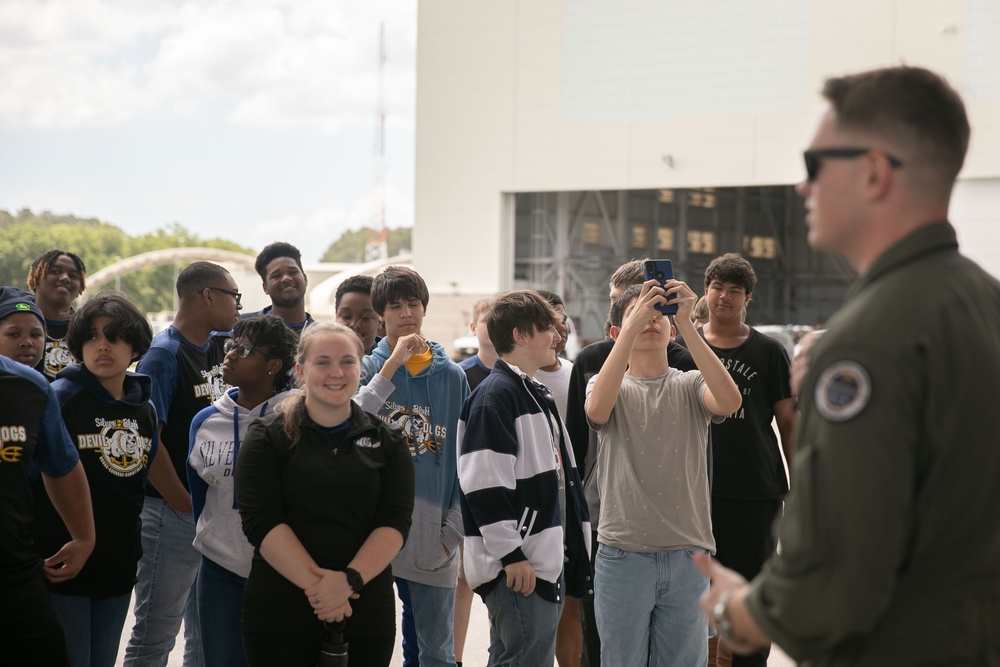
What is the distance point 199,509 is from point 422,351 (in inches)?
49.6

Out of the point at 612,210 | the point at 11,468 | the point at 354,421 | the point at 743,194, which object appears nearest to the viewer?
the point at 11,468

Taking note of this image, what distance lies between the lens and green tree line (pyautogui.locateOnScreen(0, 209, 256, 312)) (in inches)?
2761

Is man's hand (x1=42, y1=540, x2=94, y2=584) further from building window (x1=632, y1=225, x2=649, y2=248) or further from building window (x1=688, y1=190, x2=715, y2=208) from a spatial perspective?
building window (x1=688, y1=190, x2=715, y2=208)

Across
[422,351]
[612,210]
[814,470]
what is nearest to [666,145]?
[612,210]

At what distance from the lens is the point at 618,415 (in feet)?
14.1

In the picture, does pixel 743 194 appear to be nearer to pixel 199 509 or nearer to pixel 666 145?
pixel 666 145

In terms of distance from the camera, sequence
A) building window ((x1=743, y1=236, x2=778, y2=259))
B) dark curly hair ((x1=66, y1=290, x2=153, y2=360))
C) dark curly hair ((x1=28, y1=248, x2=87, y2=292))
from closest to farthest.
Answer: dark curly hair ((x1=66, y1=290, x2=153, y2=360)) < dark curly hair ((x1=28, y1=248, x2=87, y2=292)) < building window ((x1=743, y1=236, x2=778, y2=259))

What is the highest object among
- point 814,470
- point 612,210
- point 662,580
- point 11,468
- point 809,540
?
point 612,210

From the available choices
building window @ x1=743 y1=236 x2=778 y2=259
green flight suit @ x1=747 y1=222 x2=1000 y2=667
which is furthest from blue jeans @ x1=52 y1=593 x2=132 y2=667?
building window @ x1=743 y1=236 x2=778 y2=259

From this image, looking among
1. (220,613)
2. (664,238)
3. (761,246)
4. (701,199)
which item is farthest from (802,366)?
(761,246)

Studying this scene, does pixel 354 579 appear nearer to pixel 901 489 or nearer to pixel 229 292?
pixel 901 489

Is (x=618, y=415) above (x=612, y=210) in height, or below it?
below

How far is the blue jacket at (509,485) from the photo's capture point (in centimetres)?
382

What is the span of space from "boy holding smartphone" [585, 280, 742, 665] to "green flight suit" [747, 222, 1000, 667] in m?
2.18
